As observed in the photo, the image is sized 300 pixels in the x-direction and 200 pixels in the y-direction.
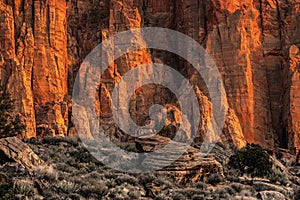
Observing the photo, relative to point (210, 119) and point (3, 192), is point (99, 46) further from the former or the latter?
point (3, 192)

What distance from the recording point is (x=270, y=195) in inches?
864

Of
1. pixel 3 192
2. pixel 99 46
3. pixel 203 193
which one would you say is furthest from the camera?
pixel 99 46

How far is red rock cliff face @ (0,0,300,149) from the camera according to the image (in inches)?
1977

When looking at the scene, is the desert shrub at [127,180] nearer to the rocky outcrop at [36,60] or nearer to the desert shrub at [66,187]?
the desert shrub at [66,187]

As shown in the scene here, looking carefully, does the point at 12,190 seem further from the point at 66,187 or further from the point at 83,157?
the point at 83,157

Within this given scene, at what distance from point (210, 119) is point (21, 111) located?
14534mm

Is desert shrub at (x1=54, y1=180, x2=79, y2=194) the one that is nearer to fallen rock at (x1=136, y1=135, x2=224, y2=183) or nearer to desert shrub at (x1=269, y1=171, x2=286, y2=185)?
fallen rock at (x1=136, y1=135, x2=224, y2=183)

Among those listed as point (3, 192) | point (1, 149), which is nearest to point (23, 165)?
point (1, 149)

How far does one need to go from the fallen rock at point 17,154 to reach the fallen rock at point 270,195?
802 centimetres

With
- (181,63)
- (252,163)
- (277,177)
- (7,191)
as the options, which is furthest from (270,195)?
(181,63)

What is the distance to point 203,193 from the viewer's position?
22.1 m

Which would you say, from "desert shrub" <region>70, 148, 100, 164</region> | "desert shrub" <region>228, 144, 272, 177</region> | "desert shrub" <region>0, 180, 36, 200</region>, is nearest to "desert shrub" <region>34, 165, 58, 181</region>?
"desert shrub" <region>0, 180, 36, 200</region>

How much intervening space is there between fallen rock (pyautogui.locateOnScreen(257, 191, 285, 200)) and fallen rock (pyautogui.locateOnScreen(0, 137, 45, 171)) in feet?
26.3

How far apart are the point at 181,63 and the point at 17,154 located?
1318 inches
